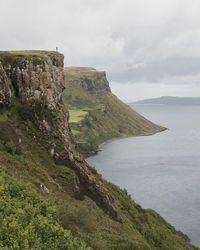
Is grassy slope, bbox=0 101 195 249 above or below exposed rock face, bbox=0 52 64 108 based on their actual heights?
below

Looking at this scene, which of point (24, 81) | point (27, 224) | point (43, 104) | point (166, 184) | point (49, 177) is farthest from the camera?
point (166, 184)

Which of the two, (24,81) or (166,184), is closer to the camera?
(24,81)

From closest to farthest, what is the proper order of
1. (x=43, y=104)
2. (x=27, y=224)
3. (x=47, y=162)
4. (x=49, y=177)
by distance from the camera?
(x=27, y=224) < (x=49, y=177) < (x=47, y=162) < (x=43, y=104)

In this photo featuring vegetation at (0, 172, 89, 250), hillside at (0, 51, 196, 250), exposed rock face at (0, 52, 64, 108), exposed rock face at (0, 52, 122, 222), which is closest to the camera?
vegetation at (0, 172, 89, 250)

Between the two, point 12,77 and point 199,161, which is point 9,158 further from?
point 199,161

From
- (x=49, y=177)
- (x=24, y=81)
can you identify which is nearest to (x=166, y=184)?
(x=49, y=177)

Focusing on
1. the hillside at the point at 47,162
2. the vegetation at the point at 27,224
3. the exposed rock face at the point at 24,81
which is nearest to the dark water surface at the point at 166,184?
the hillside at the point at 47,162

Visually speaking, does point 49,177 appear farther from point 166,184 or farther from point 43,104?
point 166,184

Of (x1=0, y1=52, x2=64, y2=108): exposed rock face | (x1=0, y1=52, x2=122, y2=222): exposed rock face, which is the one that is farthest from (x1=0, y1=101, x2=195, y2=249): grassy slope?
(x1=0, y1=52, x2=64, y2=108): exposed rock face

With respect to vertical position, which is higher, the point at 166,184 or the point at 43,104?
the point at 43,104

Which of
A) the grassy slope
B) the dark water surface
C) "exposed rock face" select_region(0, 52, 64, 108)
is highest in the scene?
"exposed rock face" select_region(0, 52, 64, 108)

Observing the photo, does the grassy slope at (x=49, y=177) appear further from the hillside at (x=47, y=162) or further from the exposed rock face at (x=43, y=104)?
the exposed rock face at (x=43, y=104)

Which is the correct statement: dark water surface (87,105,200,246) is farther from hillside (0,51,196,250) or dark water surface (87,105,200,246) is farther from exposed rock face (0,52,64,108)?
exposed rock face (0,52,64,108)

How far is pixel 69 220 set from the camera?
31.8m
